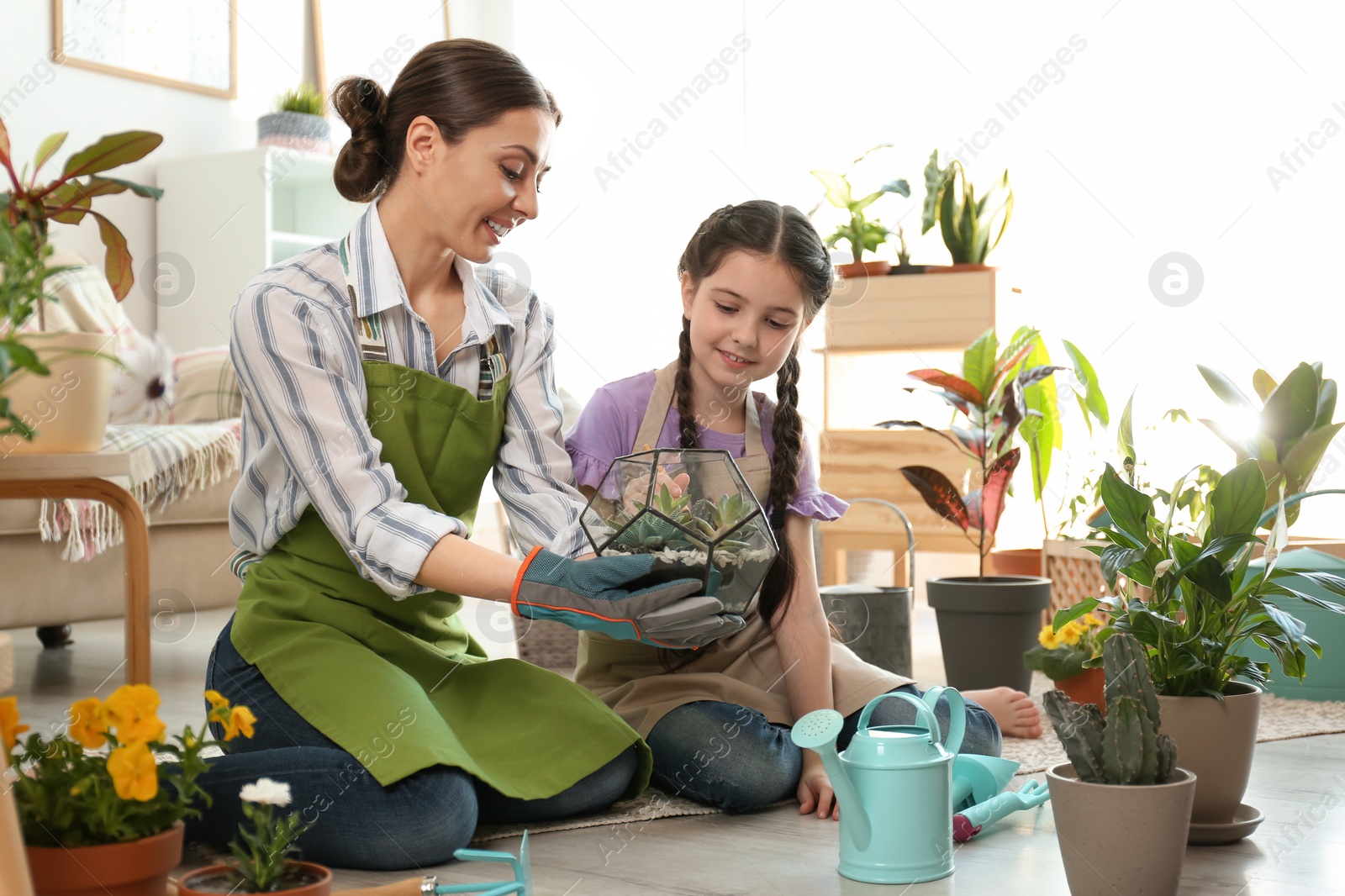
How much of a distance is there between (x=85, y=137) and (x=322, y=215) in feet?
2.83

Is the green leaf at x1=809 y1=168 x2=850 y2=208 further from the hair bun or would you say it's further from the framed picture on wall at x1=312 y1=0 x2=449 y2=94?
the framed picture on wall at x1=312 y1=0 x2=449 y2=94

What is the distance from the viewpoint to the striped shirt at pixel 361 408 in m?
1.33

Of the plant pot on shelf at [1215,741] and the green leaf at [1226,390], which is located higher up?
the green leaf at [1226,390]

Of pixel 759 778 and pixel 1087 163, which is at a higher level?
pixel 1087 163

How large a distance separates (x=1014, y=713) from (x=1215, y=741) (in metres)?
0.62

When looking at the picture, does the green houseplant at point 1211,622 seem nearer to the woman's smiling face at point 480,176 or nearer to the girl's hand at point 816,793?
the girl's hand at point 816,793

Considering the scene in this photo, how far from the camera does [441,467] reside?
58.6 inches

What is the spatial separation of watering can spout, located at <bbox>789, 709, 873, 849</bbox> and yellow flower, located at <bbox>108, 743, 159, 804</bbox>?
58 cm

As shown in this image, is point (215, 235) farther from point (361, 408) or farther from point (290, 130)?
point (361, 408)

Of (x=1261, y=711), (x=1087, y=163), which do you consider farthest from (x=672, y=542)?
(x=1087, y=163)

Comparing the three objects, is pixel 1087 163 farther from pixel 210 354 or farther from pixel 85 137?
pixel 85 137

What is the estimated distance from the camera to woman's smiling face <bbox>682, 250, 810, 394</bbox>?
1.65 m

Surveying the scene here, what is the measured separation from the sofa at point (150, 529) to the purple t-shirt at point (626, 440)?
0.82 metres

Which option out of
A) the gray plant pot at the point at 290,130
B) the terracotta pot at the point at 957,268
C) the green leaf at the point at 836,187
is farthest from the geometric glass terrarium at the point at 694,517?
the gray plant pot at the point at 290,130
